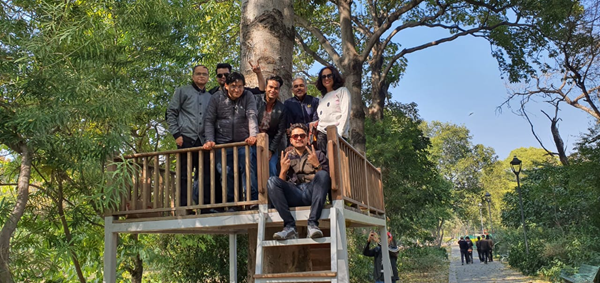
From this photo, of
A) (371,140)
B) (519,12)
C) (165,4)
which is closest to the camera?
(165,4)

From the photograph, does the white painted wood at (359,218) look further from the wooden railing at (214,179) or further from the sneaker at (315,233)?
the sneaker at (315,233)

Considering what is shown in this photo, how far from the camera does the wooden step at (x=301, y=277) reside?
3.90 meters

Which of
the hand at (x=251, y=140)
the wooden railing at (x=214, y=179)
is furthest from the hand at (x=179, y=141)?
the hand at (x=251, y=140)

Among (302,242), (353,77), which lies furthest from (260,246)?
(353,77)

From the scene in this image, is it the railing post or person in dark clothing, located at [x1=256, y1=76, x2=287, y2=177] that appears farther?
person in dark clothing, located at [x1=256, y1=76, x2=287, y2=177]

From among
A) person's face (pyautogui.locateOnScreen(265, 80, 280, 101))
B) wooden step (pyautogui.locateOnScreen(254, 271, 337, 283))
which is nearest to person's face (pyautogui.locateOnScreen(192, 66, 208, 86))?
person's face (pyautogui.locateOnScreen(265, 80, 280, 101))

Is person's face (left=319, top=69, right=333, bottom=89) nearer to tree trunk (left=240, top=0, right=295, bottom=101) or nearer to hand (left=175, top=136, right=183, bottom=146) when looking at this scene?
tree trunk (left=240, top=0, right=295, bottom=101)

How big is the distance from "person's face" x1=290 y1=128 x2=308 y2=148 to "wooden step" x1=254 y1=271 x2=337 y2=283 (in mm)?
1304

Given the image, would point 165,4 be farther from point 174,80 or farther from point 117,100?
point 174,80

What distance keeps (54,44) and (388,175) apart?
46.8 feet

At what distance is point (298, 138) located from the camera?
471cm

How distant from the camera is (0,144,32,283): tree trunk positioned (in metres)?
4.25

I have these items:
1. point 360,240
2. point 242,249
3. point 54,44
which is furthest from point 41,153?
point 360,240

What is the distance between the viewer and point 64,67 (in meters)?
4.75
